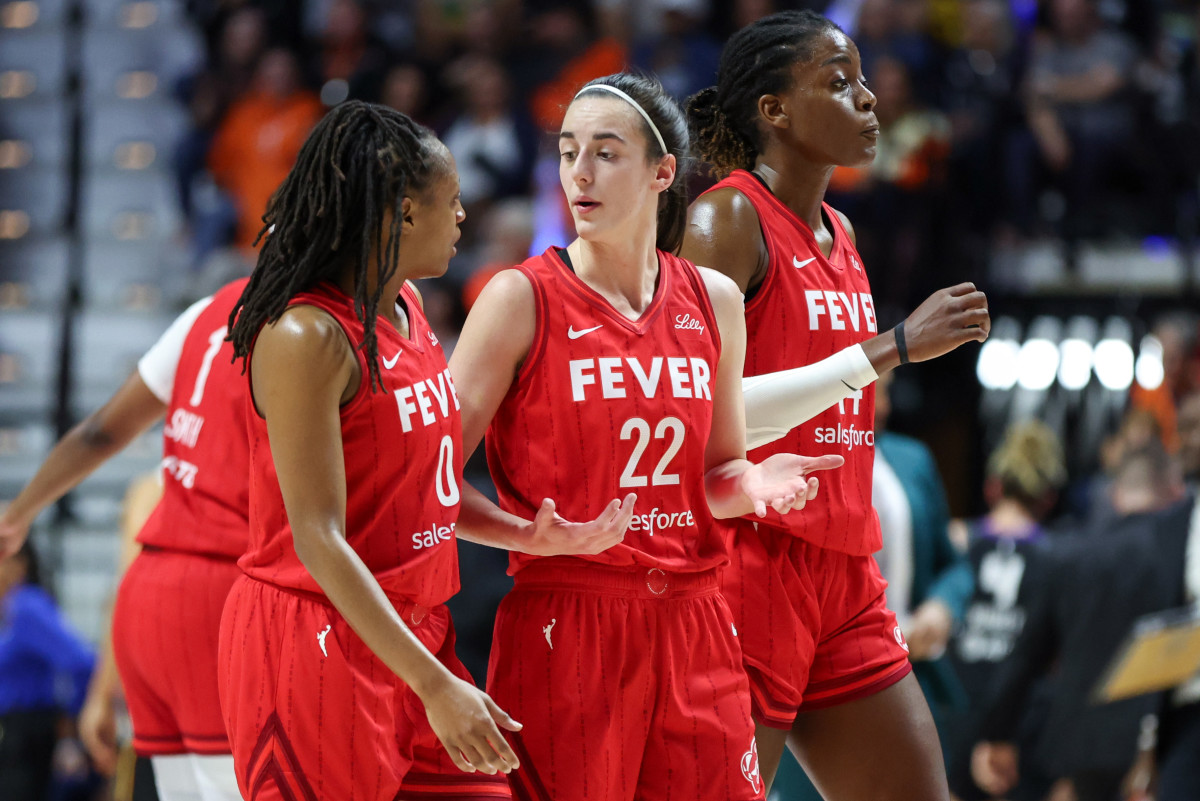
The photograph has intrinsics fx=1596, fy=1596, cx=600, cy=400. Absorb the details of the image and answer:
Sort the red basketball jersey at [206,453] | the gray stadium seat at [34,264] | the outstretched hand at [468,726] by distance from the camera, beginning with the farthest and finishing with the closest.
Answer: the gray stadium seat at [34,264] → the red basketball jersey at [206,453] → the outstretched hand at [468,726]

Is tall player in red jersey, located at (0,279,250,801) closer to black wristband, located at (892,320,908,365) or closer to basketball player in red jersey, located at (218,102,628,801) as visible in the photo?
basketball player in red jersey, located at (218,102,628,801)

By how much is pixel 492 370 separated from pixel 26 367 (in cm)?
753

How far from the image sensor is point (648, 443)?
3.13 meters

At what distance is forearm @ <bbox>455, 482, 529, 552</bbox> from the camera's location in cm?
304

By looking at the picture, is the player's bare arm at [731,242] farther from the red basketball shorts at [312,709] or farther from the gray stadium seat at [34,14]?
the gray stadium seat at [34,14]

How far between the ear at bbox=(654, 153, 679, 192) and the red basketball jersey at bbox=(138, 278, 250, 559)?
1.22 metres

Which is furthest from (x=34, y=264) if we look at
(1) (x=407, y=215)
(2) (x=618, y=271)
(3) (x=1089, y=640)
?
(1) (x=407, y=215)

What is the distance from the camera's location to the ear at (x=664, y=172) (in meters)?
3.26

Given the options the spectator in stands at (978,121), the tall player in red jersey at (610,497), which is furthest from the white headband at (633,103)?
the spectator in stands at (978,121)

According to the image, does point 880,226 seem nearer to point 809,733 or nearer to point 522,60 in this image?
point 522,60

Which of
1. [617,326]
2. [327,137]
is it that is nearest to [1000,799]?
[617,326]

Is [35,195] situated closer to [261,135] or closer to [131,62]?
[131,62]

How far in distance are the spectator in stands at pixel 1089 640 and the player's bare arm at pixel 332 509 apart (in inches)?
140

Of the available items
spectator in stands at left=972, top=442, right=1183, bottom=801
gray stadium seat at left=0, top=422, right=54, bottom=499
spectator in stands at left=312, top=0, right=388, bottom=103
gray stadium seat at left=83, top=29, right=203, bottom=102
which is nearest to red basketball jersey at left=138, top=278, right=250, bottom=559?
spectator in stands at left=972, top=442, right=1183, bottom=801
